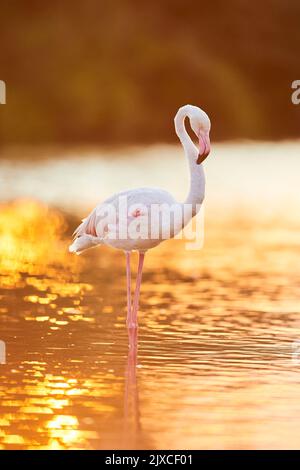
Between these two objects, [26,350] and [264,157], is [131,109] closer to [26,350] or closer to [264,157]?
[264,157]

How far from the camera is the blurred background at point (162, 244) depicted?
6391mm

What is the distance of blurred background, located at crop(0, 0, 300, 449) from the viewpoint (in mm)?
6391

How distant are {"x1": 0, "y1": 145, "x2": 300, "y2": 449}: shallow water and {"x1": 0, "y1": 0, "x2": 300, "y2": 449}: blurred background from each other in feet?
0.06

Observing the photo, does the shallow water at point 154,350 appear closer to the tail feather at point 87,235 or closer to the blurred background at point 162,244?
the blurred background at point 162,244

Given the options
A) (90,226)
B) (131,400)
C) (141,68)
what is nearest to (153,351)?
(131,400)

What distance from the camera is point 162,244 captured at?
12688mm

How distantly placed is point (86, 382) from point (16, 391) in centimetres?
41

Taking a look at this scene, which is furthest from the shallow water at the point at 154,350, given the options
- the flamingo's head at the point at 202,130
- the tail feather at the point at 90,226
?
the flamingo's head at the point at 202,130

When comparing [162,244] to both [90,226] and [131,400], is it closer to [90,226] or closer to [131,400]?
[90,226]

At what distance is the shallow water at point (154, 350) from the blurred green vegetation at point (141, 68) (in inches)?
564

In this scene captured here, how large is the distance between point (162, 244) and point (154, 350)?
495 cm

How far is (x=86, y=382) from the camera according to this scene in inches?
272

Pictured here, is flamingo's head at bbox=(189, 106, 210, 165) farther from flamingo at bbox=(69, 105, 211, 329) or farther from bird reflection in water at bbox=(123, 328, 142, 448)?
bird reflection in water at bbox=(123, 328, 142, 448)

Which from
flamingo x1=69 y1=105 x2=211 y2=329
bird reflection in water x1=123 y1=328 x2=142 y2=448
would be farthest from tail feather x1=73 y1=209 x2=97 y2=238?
bird reflection in water x1=123 y1=328 x2=142 y2=448
